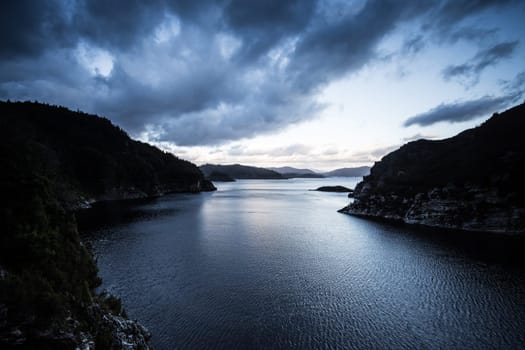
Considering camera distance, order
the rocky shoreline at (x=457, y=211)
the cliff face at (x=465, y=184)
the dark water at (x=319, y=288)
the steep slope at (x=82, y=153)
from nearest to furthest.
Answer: the dark water at (x=319, y=288) < the rocky shoreline at (x=457, y=211) < the cliff face at (x=465, y=184) < the steep slope at (x=82, y=153)

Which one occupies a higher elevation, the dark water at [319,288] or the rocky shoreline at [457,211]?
the rocky shoreline at [457,211]

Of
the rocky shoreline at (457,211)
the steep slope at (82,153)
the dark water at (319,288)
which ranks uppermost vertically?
the steep slope at (82,153)

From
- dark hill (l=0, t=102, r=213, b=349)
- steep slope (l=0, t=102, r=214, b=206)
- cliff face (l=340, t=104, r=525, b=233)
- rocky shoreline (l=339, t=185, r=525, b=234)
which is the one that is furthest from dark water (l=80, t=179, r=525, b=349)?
steep slope (l=0, t=102, r=214, b=206)

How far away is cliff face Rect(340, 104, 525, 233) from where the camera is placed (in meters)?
57.4

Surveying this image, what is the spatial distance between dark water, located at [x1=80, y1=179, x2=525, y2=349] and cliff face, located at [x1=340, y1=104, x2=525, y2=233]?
28.1ft

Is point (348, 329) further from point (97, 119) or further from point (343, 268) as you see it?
point (97, 119)

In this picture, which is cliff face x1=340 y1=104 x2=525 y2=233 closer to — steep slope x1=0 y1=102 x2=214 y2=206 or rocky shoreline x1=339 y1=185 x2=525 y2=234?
rocky shoreline x1=339 y1=185 x2=525 y2=234

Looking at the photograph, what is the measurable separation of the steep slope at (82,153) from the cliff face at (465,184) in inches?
4988

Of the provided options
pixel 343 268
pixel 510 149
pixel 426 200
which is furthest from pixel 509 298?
pixel 510 149

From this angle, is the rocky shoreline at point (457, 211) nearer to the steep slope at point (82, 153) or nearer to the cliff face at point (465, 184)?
the cliff face at point (465, 184)

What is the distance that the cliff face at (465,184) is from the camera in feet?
188

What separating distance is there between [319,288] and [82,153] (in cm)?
16492

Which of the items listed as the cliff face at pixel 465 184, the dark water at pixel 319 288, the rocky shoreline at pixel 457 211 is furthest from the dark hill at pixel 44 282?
the cliff face at pixel 465 184

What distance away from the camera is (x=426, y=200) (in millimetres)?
71812
